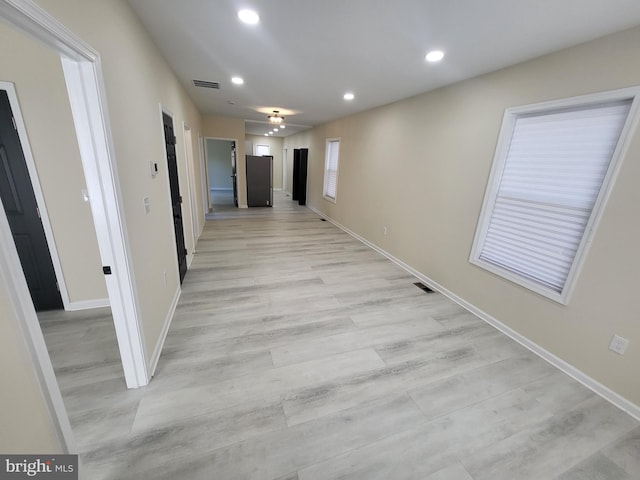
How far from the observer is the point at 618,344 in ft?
6.07

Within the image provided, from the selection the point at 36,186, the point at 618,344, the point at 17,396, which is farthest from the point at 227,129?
the point at 618,344

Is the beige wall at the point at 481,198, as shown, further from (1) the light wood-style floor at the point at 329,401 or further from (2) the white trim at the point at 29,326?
(2) the white trim at the point at 29,326

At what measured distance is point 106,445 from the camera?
4.61ft

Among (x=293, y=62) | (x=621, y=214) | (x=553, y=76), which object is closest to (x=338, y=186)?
(x=293, y=62)

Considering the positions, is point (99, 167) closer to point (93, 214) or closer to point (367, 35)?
point (93, 214)

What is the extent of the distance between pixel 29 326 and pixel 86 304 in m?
2.23

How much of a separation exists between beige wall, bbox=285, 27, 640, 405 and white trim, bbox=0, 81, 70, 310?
13.9 feet

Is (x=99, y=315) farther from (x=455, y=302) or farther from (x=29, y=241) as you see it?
(x=455, y=302)

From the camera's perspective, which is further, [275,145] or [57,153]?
[275,145]

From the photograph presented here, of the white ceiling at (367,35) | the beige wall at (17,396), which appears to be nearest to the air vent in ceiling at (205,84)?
the white ceiling at (367,35)

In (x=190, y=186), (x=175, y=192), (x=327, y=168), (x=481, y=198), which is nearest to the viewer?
(x=481, y=198)

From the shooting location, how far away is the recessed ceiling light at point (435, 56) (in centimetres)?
221

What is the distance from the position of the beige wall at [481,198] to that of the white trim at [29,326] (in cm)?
328

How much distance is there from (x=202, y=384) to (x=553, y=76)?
374 centimetres
